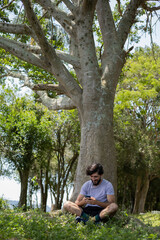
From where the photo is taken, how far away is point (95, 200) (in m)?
5.90

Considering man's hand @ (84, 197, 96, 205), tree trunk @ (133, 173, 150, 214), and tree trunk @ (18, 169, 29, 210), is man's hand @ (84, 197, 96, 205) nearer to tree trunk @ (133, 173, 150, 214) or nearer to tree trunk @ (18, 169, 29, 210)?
tree trunk @ (18, 169, 29, 210)

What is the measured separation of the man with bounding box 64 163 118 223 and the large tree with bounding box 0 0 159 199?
971mm

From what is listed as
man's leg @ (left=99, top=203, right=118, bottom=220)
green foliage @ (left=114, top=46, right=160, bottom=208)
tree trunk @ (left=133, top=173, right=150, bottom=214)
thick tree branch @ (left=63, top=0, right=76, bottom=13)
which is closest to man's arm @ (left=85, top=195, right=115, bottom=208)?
man's leg @ (left=99, top=203, right=118, bottom=220)

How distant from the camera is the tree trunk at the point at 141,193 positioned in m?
20.5

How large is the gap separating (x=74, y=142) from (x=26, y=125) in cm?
369

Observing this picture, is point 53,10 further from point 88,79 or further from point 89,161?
point 89,161

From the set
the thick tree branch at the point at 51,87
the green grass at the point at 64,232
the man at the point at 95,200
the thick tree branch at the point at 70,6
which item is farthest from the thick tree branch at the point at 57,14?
the green grass at the point at 64,232

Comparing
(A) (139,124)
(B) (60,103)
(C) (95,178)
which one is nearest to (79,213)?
(C) (95,178)

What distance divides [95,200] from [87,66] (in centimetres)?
383

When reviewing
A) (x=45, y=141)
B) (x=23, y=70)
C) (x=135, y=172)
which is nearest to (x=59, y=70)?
(x=23, y=70)

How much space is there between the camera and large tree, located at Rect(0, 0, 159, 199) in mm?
7391

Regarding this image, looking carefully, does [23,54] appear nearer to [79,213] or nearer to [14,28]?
[14,28]

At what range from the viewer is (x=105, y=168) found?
23.7 feet

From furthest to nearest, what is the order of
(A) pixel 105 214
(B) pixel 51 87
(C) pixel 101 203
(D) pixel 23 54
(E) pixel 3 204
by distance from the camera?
(B) pixel 51 87, (E) pixel 3 204, (D) pixel 23 54, (C) pixel 101 203, (A) pixel 105 214
